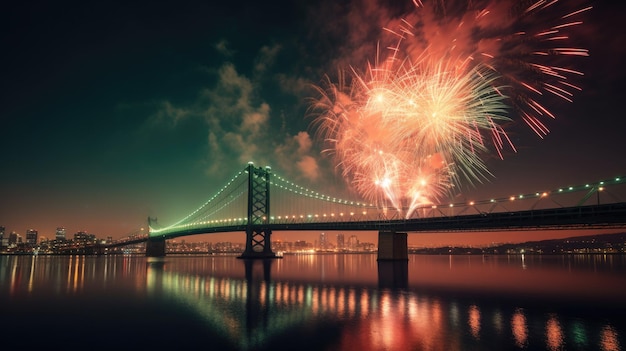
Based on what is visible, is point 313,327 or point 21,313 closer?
point 313,327

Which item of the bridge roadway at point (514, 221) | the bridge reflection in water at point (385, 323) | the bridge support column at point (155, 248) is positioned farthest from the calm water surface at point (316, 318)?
the bridge support column at point (155, 248)

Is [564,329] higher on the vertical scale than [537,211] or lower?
lower

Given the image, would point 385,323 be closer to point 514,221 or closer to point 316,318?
point 316,318

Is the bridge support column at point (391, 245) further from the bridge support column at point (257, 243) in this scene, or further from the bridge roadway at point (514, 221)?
the bridge support column at point (257, 243)

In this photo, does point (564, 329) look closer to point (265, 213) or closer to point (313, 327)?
point (313, 327)

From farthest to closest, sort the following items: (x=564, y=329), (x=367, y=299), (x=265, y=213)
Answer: (x=265, y=213), (x=367, y=299), (x=564, y=329)

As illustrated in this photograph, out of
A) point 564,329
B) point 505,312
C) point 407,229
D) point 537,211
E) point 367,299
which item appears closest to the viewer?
point 564,329

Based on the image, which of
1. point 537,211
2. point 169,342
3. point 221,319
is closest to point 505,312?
point 221,319
